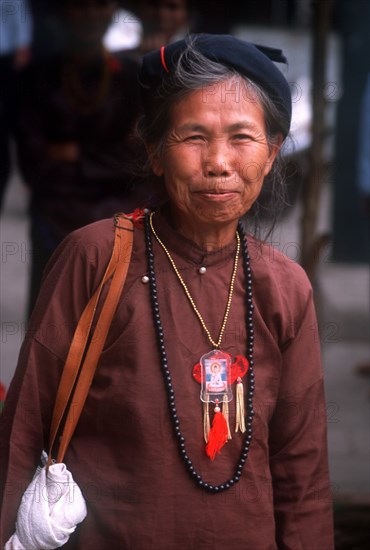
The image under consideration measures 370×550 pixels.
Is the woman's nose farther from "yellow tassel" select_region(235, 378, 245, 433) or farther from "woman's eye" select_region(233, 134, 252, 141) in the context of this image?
"yellow tassel" select_region(235, 378, 245, 433)

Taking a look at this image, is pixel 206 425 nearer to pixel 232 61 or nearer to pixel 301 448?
pixel 301 448

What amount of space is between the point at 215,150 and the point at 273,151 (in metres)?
0.20

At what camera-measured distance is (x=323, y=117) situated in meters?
4.60

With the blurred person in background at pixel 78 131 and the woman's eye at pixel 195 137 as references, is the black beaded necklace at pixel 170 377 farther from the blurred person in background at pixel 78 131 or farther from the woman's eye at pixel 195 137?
the blurred person in background at pixel 78 131

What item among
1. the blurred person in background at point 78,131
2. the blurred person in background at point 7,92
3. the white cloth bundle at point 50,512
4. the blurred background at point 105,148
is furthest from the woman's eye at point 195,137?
the blurred person in background at point 7,92

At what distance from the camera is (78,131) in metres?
4.45

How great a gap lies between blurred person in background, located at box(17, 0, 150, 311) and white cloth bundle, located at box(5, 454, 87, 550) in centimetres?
207

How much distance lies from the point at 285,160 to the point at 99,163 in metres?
1.90

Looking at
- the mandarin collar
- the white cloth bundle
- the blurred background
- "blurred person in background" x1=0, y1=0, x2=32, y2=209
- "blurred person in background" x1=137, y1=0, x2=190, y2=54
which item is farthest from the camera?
"blurred person in background" x1=0, y1=0, x2=32, y2=209

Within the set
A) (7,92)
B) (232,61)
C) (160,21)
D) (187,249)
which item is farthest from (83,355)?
(7,92)

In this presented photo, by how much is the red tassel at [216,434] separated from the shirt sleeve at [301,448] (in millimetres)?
184

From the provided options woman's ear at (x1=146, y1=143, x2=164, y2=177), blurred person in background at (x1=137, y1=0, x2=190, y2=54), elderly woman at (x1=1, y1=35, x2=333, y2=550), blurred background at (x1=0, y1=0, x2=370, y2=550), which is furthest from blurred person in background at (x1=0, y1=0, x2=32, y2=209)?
elderly woman at (x1=1, y1=35, x2=333, y2=550)

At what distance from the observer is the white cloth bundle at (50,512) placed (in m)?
2.22

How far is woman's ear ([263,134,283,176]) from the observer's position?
2.37m
